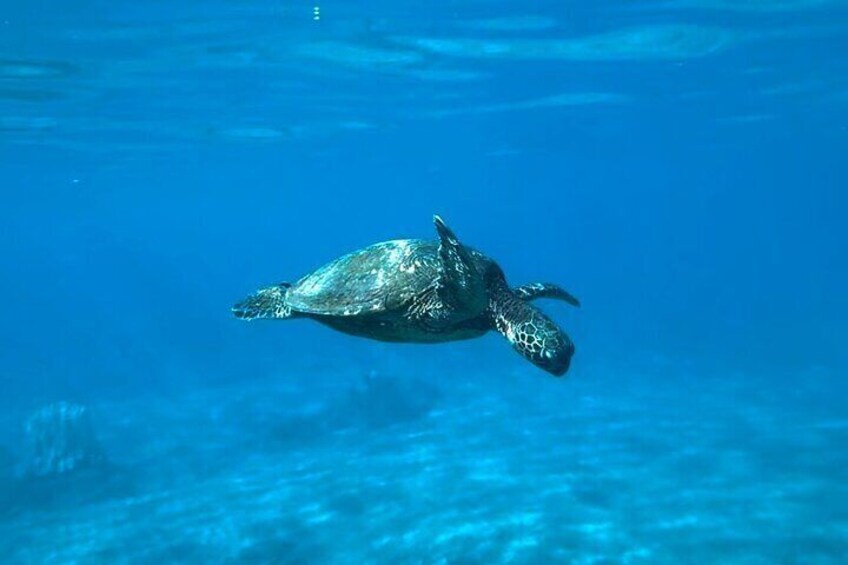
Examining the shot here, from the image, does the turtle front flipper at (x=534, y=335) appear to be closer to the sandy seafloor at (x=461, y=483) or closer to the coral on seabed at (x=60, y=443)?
the sandy seafloor at (x=461, y=483)

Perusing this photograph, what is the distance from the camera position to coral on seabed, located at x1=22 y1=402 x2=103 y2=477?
834 inches

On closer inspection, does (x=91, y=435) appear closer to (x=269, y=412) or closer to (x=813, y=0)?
(x=269, y=412)

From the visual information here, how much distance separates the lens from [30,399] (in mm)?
39125

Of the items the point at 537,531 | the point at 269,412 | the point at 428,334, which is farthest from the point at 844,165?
the point at 428,334

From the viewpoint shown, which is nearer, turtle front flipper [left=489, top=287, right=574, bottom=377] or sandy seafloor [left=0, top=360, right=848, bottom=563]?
turtle front flipper [left=489, top=287, right=574, bottom=377]

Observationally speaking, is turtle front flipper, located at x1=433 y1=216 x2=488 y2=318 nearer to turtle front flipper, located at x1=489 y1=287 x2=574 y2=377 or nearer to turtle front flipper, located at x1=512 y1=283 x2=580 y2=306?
turtle front flipper, located at x1=489 y1=287 x2=574 y2=377

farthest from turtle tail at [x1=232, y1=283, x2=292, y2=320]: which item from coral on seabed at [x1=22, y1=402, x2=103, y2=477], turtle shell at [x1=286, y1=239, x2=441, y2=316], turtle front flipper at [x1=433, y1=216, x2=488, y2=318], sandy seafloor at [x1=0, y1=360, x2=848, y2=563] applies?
coral on seabed at [x1=22, y1=402, x2=103, y2=477]

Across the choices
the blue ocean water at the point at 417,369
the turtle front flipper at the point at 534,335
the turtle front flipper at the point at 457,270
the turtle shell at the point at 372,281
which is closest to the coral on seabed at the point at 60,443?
the blue ocean water at the point at 417,369

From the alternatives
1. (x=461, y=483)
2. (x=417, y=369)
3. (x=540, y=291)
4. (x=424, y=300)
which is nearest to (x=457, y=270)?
(x=424, y=300)

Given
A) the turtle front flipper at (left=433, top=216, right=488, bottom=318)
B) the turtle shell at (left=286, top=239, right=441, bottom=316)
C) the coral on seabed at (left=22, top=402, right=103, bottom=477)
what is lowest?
the coral on seabed at (left=22, top=402, right=103, bottom=477)

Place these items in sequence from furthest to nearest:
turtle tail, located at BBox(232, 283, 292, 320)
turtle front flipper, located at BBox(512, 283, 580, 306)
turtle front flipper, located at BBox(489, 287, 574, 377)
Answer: turtle tail, located at BBox(232, 283, 292, 320) < turtle front flipper, located at BBox(512, 283, 580, 306) < turtle front flipper, located at BBox(489, 287, 574, 377)

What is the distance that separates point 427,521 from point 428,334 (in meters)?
7.92

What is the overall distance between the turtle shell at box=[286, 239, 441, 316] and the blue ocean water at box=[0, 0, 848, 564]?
21.8 feet

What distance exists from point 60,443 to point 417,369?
18.3m
